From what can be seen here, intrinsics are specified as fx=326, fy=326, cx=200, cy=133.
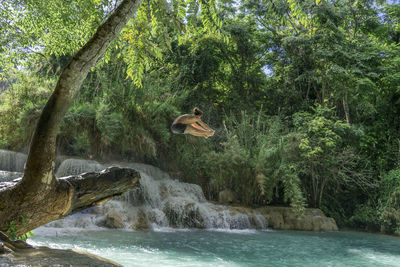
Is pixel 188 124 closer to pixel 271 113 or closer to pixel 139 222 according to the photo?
pixel 139 222

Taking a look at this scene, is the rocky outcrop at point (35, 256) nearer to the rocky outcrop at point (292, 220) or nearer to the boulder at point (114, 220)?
the boulder at point (114, 220)

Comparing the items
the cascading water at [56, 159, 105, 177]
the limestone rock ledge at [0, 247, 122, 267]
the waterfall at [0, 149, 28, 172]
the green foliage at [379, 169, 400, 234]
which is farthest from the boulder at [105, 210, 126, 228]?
the green foliage at [379, 169, 400, 234]

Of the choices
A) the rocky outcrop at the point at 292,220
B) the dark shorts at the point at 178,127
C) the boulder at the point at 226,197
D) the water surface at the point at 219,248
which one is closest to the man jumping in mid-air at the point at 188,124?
the dark shorts at the point at 178,127

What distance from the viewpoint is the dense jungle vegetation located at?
10.2 m

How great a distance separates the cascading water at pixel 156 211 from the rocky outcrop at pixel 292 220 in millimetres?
418

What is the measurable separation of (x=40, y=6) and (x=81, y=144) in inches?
199

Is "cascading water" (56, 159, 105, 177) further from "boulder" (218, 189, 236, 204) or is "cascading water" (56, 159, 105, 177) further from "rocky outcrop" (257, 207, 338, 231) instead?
"rocky outcrop" (257, 207, 338, 231)

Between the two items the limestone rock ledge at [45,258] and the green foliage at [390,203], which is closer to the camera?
the limestone rock ledge at [45,258]

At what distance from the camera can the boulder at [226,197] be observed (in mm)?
11002

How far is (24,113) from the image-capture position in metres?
Result: 9.61

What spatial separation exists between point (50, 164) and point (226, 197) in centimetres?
869

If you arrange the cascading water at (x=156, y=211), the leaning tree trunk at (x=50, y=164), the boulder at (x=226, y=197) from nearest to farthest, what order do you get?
the leaning tree trunk at (x=50, y=164) < the cascading water at (x=156, y=211) < the boulder at (x=226, y=197)

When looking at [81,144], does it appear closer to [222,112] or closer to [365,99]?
[222,112]

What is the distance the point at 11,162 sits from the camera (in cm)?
901
